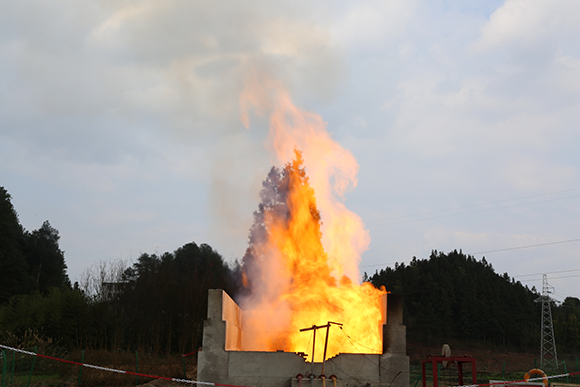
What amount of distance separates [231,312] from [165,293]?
21510 mm

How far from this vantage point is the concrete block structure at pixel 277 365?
50.5ft

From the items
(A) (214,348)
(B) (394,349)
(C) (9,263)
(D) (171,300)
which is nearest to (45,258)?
(C) (9,263)

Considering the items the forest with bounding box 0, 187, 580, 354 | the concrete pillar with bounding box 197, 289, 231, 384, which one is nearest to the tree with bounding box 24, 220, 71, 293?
the forest with bounding box 0, 187, 580, 354

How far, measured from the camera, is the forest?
32344 mm

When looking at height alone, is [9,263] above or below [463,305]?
above

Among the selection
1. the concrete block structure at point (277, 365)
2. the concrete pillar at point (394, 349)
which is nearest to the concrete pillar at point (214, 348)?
the concrete block structure at point (277, 365)

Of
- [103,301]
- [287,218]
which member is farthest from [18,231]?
[287,218]

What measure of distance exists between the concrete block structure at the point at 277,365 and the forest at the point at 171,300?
15554 mm

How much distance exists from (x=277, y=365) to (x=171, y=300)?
23.9m

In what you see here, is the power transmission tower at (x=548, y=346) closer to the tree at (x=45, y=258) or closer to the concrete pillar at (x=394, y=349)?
the concrete pillar at (x=394, y=349)

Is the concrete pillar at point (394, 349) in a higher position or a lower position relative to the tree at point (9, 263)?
lower

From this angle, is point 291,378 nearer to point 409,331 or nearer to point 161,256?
point 161,256

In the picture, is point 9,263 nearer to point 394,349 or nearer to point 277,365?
point 277,365

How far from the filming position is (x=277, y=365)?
15.5 metres
